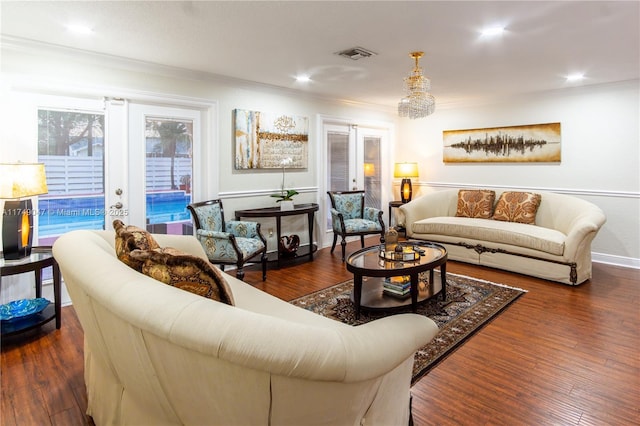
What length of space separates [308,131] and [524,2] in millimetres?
3260

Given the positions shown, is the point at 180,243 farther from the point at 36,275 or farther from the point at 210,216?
the point at 210,216

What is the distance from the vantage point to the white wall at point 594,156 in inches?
180

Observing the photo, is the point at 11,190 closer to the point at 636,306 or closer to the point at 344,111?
the point at 344,111

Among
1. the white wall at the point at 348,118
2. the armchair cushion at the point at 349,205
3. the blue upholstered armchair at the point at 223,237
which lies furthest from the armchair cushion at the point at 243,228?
the armchair cushion at the point at 349,205

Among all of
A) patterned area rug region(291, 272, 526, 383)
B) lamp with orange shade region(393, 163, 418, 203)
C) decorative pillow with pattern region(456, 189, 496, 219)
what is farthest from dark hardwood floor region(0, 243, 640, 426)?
lamp with orange shade region(393, 163, 418, 203)

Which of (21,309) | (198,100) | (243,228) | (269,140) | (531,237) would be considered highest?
(198,100)

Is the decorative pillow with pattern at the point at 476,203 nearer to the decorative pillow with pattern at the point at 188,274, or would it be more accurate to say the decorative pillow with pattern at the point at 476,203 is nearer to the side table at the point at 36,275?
the decorative pillow with pattern at the point at 188,274

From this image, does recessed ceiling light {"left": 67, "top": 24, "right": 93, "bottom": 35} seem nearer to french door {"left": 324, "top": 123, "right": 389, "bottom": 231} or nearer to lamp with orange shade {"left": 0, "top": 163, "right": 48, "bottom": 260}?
lamp with orange shade {"left": 0, "top": 163, "right": 48, "bottom": 260}

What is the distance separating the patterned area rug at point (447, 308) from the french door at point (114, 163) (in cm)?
183

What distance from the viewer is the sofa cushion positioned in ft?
13.3

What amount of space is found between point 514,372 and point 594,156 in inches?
151

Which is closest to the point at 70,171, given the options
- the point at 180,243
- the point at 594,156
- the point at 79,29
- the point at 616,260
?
the point at 79,29

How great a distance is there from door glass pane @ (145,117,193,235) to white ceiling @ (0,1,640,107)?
65 cm

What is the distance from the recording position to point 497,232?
14.7 feet
